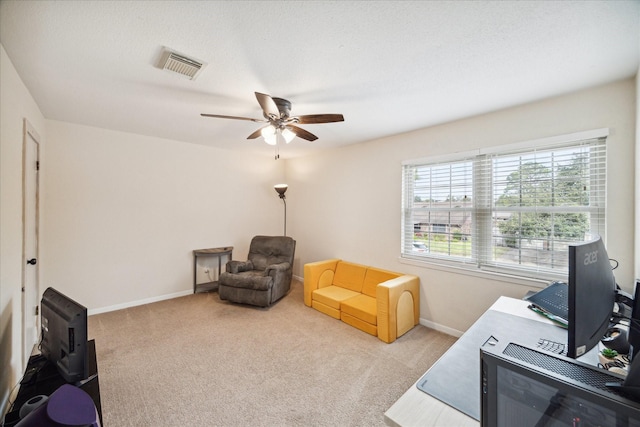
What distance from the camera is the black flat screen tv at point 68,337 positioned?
4.41ft

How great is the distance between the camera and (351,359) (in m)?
2.50

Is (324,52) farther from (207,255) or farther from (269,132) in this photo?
(207,255)

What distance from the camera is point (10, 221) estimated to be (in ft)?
6.23

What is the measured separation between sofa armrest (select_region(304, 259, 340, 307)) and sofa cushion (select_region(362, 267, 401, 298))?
0.63 meters

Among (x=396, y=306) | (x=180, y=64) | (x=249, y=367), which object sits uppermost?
(x=180, y=64)

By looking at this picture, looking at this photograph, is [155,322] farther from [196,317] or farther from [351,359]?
[351,359]

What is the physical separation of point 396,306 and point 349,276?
111cm

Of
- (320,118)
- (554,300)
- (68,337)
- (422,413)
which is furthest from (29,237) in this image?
(554,300)

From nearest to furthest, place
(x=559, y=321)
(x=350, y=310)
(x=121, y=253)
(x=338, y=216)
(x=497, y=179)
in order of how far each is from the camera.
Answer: (x=559, y=321), (x=497, y=179), (x=350, y=310), (x=121, y=253), (x=338, y=216)

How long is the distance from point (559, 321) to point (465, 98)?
Answer: 6.41 ft

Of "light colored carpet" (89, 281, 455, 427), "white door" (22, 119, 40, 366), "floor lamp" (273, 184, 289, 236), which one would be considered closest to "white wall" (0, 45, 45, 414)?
"white door" (22, 119, 40, 366)

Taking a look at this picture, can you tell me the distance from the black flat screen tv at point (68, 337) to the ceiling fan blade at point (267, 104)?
5.68 ft

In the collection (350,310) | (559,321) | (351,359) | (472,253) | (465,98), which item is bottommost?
(351,359)

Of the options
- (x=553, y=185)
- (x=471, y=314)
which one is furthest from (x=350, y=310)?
(x=553, y=185)
